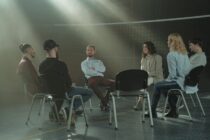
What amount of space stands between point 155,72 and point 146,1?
4.30 meters

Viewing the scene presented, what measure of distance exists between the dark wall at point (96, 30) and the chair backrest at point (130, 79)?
4827 millimetres

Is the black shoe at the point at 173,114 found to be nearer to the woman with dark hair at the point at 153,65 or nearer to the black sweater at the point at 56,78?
the woman with dark hair at the point at 153,65

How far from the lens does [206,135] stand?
20.2 feet

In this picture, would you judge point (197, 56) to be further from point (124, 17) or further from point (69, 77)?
point (124, 17)

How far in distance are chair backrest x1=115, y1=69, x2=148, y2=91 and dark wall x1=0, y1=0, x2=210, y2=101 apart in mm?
4827

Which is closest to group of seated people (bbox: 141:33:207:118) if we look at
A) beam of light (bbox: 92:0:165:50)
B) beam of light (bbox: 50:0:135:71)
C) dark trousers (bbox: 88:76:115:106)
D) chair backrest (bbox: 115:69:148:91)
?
chair backrest (bbox: 115:69:148:91)

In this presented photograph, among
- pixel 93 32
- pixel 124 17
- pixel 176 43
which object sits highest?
pixel 124 17

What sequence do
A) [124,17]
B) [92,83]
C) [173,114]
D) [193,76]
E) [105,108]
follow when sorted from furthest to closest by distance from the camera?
[124,17]
[105,108]
[92,83]
[173,114]
[193,76]

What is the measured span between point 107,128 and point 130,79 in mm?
807

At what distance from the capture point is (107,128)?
6.82 meters

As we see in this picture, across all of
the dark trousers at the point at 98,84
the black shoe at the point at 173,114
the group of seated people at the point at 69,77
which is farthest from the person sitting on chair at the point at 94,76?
the black shoe at the point at 173,114

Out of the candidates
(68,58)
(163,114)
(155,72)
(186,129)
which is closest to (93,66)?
(155,72)

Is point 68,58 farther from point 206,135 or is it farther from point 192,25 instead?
point 206,135

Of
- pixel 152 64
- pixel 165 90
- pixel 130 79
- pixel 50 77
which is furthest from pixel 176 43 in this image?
pixel 50 77
